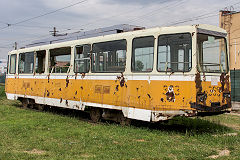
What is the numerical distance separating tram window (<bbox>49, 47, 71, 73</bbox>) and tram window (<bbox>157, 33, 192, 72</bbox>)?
4.65 metres

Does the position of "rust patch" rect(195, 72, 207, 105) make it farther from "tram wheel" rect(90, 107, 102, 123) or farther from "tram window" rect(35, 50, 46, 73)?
"tram window" rect(35, 50, 46, 73)

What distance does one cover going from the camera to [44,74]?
529 inches

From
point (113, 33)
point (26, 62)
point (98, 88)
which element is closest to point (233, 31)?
point (26, 62)

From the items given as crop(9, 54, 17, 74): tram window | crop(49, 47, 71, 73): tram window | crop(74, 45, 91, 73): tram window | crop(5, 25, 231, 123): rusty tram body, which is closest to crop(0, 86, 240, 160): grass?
crop(5, 25, 231, 123): rusty tram body

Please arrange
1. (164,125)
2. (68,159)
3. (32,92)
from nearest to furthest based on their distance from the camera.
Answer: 1. (68,159)
2. (164,125)
3. (32,92)

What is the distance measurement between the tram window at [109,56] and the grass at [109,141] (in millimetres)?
1976

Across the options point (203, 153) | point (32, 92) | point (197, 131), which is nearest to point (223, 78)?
point (197, 131)

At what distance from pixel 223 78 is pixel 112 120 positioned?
4.26 meters

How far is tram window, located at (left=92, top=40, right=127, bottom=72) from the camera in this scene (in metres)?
9.71

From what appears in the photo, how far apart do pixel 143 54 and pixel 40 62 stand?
260 inches

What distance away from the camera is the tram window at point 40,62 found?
1371 cm

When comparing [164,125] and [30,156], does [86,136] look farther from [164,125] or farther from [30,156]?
[164,125]

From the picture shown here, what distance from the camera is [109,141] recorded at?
299 inches

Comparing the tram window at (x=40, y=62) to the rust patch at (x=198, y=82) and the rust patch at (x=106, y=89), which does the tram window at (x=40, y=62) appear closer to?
the rust patch at (x=106, y=89)
